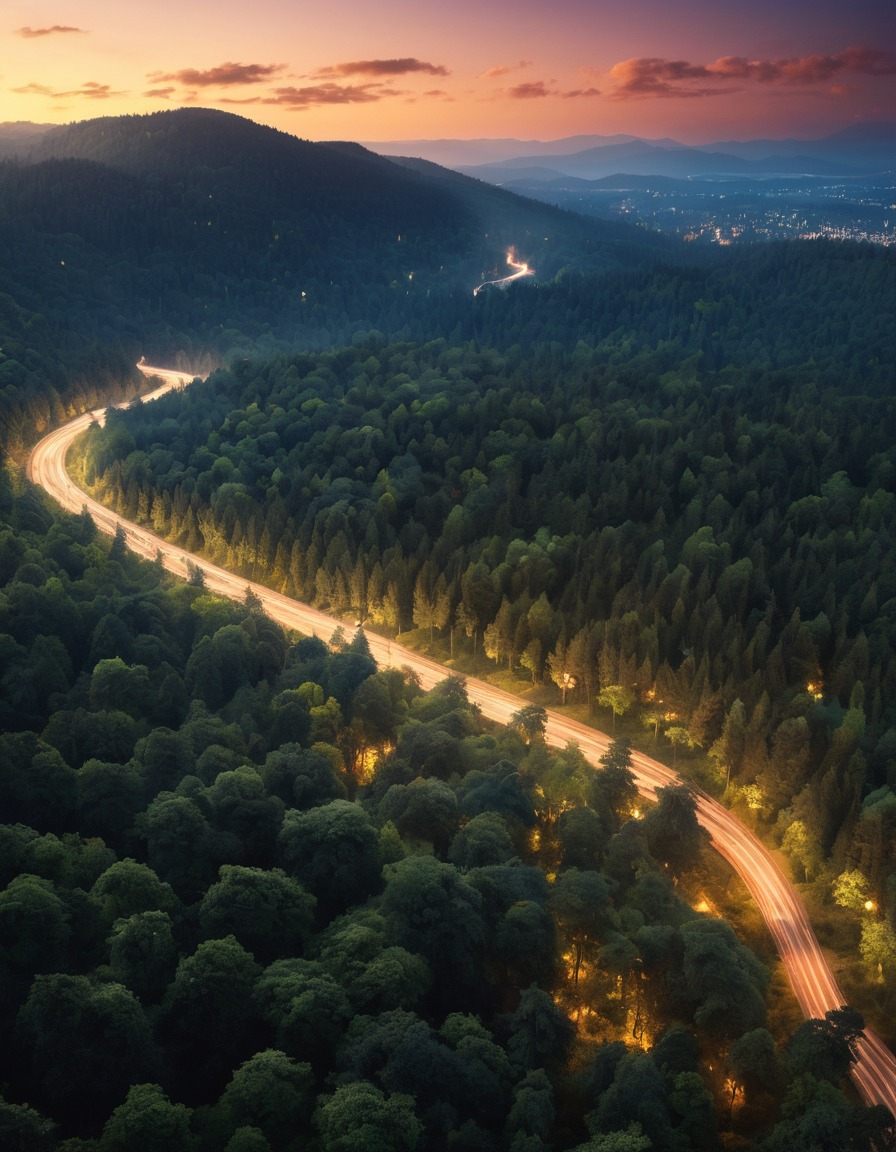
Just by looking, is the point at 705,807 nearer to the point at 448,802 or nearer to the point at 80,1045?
the point at 448,802

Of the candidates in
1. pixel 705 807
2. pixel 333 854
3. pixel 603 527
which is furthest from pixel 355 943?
pixel 603 527

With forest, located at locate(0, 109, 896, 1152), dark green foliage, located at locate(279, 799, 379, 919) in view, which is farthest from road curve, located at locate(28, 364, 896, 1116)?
dark green foliage, located at locate(279, 799, 379, 919)

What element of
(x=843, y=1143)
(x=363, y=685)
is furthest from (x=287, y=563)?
(x=843, y=1143)

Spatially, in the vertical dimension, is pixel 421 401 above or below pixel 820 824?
above

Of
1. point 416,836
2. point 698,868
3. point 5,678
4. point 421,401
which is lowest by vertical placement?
point 698,868

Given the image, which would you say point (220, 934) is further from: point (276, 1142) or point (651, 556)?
point (651, 556)

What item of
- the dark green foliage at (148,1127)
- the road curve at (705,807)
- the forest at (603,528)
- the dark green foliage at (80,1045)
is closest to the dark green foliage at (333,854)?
the dark green foliage at (80,1045)

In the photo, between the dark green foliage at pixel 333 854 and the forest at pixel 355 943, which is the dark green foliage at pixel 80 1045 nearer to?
the forest at pixel 355 943
